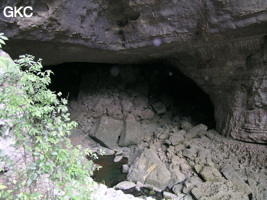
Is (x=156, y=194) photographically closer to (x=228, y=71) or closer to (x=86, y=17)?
(x=228, y=71)

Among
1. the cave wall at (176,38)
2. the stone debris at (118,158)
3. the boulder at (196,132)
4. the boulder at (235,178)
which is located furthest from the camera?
the boulder at (196,132)

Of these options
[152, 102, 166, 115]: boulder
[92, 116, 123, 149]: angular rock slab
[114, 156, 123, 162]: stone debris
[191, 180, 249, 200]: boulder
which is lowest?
[114, 156, 123, 162]: stone debris

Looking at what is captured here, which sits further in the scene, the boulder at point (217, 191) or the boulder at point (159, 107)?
the boulder at point (159, 107)

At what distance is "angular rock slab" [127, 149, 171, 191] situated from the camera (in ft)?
A: 16.0

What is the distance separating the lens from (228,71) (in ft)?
18.1

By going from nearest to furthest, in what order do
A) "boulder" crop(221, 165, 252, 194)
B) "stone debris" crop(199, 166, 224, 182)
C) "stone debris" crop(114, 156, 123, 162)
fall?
"boulder" crop(221, 165, 252, 194), "stone debris" crop(199, 166, 224, 182), "stone debris" crop(114, 156, 123, 162)

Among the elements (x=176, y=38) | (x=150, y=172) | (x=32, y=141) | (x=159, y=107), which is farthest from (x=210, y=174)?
(x=32, y=141)

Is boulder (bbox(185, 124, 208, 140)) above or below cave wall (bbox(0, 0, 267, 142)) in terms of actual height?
below

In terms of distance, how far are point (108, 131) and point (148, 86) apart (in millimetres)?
2571

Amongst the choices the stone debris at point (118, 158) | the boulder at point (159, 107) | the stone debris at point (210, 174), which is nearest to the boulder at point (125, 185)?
the stone debris at point (118, 158)

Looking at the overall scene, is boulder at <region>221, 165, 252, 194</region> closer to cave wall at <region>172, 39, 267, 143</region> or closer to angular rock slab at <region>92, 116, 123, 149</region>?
cave wall at <region>172, 39, 267, 143</region>

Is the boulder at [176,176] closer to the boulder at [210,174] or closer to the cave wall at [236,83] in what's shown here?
the boulder at [210,174]

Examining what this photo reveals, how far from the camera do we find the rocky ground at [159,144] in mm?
4529

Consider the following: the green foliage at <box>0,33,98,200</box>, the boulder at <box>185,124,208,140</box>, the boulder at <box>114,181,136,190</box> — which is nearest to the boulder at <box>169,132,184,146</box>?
the boulder at <box>185,124,208,140</box>
